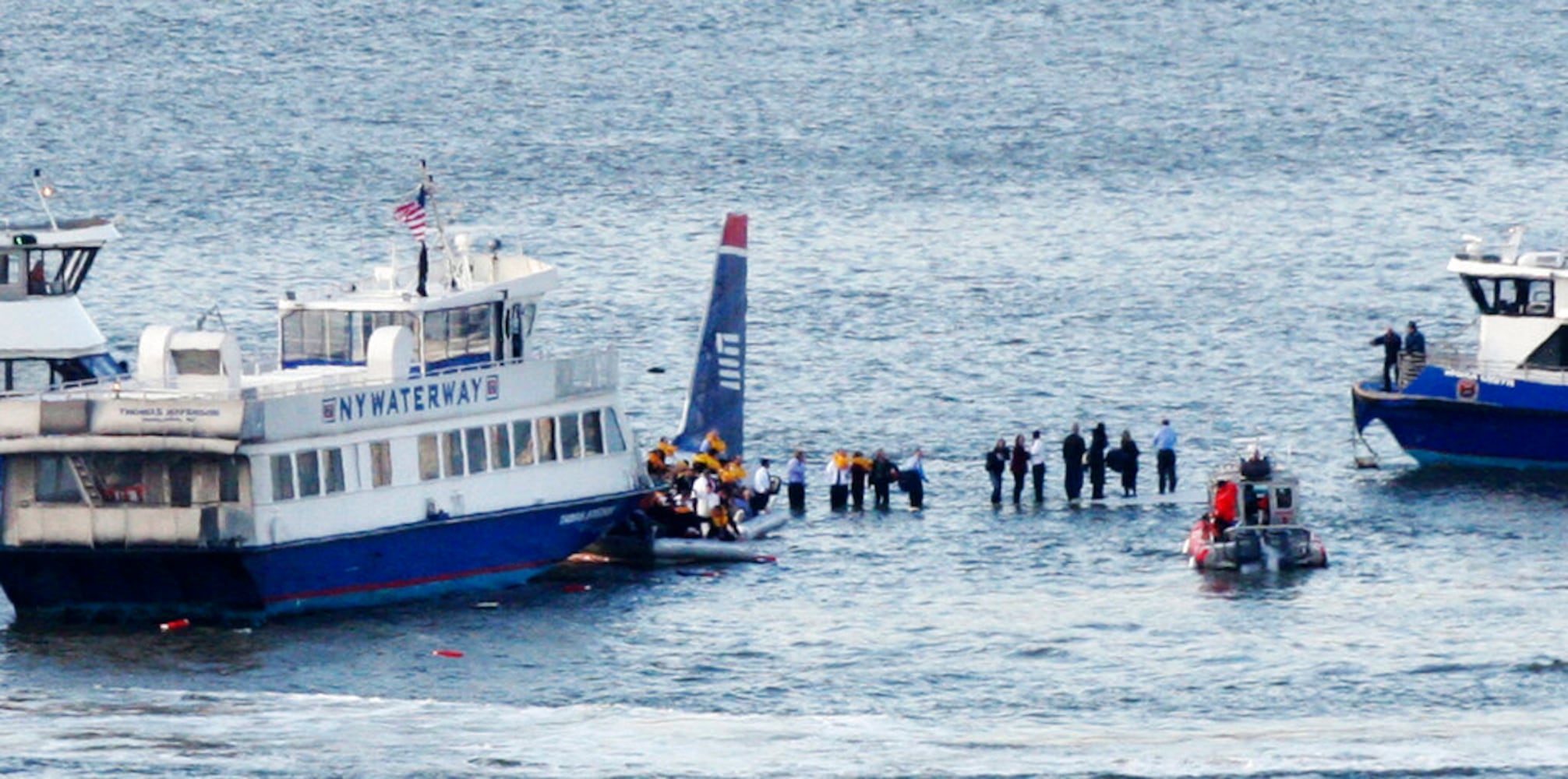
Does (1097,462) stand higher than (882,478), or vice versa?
(1097,462)

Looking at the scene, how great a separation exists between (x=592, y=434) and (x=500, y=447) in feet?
7.79

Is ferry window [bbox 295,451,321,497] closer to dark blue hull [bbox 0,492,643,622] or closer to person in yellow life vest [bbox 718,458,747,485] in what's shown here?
dark blue hull [bbox 0,492,643,622]

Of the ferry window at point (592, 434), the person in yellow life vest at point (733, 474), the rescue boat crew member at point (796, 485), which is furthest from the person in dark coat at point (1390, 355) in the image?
the ferry window at point (592, 434)

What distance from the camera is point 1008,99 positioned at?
148500 mm

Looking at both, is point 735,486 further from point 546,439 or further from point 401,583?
point 401,583

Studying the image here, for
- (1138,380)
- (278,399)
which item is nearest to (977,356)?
(1138,380)

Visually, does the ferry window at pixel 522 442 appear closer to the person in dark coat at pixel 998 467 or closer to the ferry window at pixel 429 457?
the ferry window at pixel 429 457

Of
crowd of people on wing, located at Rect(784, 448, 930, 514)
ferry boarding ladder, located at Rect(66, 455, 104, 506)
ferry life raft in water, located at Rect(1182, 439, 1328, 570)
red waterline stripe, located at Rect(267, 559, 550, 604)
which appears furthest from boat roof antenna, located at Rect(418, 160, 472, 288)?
ferry life raft in water, located at Rect(1182, 439, 1328, 570)

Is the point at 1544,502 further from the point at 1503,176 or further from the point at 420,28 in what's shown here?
the point at 420,28

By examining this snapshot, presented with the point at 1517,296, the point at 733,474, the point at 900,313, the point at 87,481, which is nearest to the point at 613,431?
the point at 733,474

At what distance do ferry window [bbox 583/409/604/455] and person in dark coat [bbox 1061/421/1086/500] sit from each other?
35.4ft

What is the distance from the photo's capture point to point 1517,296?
238ft

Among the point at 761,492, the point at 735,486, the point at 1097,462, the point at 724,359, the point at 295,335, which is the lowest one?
the point at 761,492

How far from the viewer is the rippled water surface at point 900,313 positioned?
49281 mm
